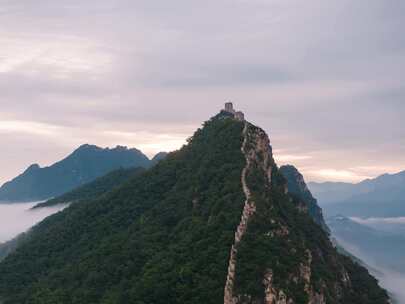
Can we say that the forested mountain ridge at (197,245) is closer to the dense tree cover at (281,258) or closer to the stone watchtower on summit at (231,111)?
the dense tree cover at (281,258)

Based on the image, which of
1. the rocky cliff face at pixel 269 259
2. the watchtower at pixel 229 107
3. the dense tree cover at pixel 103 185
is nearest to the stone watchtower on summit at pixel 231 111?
the watchtower at pixel 229 107

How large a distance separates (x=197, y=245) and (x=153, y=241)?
10.2 m

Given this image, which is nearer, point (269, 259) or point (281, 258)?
point (269, 259)

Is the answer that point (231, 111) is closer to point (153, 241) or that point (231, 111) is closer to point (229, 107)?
point (229, 107)

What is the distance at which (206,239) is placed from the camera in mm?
57281

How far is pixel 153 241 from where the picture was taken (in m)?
66.1

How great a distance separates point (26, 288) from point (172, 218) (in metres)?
22.9

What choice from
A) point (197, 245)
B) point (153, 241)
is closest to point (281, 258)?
point (197, 245)

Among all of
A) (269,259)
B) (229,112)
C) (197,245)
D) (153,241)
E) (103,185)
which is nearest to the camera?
(269,259)

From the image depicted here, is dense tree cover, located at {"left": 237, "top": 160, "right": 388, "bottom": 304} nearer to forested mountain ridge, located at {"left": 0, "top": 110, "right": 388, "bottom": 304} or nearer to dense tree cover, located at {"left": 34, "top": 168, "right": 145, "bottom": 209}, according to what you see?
forested mountain ridge, located at {"left": 0, "top": 110, "right": 388, "bottom": 304}

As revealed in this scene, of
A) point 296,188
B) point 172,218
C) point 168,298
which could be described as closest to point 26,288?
point 172,218

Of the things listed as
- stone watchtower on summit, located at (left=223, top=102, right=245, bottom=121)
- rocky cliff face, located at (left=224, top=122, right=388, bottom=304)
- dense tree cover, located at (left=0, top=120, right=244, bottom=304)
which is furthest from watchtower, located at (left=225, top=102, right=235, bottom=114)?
rocky cliff face, located at (left=224, top=122, right=388, bottom=304)

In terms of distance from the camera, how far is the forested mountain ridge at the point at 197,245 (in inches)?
2052

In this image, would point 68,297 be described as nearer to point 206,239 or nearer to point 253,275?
point 206,239
